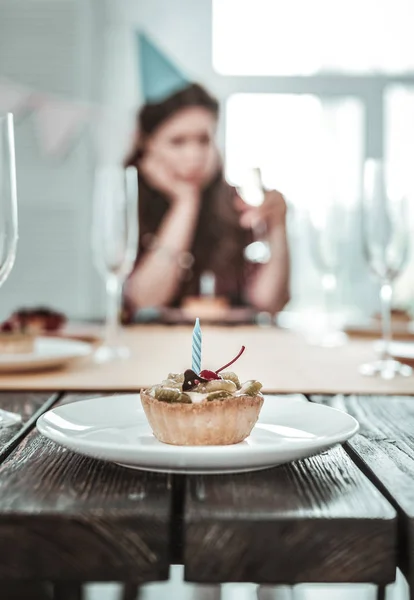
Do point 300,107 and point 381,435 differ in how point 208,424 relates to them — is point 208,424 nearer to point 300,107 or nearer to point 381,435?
point 381,435

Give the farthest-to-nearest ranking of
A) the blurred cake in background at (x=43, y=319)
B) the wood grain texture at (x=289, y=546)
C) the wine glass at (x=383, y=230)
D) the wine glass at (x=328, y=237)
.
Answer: the blurred cake in background at (x=43, y=319) < the wine glass at (x=328, y=237) < the wine glass at (x=383, y=230) < the wood grain texture at (x=289, y=546)

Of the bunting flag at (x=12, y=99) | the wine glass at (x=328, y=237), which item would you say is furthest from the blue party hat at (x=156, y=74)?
the wine glass at (x=328, y=237)

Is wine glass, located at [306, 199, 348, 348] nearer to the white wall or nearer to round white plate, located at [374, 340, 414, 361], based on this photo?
round white plate, located at [374, 340, 414, 361]

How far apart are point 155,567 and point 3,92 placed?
11.5ft

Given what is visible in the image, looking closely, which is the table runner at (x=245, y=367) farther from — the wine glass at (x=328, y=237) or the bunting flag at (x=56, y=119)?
the bunting flag at (x=56, y=119)

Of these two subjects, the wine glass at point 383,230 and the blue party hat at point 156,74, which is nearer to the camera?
the wine glass at point 383,230

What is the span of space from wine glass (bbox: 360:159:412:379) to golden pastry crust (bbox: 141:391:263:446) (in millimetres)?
536

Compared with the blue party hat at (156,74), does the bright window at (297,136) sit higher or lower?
lower

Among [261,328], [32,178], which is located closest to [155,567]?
[261,328]

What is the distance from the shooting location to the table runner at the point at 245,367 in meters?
0.95

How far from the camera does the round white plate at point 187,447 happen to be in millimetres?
461

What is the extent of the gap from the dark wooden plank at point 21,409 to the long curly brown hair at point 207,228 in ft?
8.58

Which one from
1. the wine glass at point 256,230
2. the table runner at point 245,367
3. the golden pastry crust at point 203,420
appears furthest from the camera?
the wine glass at point 256,230

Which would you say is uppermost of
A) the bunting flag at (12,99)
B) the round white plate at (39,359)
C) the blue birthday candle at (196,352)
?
the bunting flag at (12,99)
